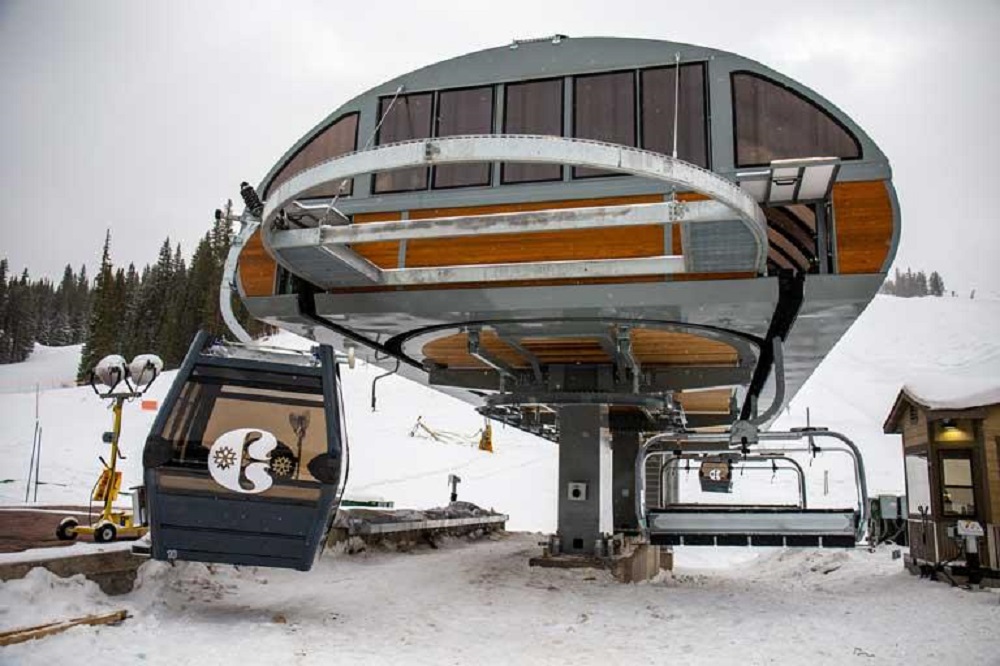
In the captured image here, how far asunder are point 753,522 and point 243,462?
5.80 m

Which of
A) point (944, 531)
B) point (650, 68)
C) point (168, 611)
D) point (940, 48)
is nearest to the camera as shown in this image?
point (940, 48)

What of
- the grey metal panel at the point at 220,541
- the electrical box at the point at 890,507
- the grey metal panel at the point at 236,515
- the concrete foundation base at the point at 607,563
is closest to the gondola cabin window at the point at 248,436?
the grey metal panel at the point at 236,515

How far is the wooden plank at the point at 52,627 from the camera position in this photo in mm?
5004

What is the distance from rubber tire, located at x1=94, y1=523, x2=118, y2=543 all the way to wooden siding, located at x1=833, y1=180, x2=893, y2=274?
770cm

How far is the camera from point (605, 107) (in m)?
8.73

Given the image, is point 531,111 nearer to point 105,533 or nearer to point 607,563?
point 105,533

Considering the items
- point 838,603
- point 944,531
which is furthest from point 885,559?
point 838,603

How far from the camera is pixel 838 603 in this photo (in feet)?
31.6

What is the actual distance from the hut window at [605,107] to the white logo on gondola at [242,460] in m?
4.66

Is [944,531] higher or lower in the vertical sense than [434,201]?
lower

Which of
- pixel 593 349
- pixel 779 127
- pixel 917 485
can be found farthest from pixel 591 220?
pixel 917 485

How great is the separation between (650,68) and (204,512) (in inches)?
257

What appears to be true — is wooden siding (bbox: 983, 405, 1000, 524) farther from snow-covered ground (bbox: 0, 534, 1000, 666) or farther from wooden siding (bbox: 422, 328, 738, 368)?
wooden siding (bbox: 422, 328, 738, 368)

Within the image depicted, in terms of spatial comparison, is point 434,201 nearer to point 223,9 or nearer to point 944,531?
point 223,9
